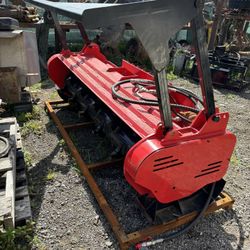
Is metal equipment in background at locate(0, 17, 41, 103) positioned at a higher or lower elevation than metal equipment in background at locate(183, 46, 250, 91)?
higher

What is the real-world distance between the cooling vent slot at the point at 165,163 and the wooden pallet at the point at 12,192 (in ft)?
3.29

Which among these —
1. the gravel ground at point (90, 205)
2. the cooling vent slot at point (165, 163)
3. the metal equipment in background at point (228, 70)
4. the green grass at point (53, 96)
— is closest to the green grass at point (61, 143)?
the gravel ground at point (90, 205)

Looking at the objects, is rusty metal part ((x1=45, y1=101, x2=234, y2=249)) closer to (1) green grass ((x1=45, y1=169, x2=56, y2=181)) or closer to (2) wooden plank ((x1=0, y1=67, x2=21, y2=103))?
(1) green grass ((x1=45, y1=169, x2=56, y2=181))

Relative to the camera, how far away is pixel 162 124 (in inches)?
74.4

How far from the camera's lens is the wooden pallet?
1.91 m

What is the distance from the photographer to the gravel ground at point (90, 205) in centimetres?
222

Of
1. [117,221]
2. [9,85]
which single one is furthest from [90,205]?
[9,85]

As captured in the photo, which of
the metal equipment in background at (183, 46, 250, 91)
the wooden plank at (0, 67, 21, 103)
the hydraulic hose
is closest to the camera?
the hydraulic hose

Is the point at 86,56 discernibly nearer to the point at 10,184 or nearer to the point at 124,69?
the point at 124,69

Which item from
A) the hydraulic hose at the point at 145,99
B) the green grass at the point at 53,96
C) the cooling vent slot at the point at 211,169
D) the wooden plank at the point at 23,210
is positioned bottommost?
the green grass at the point at 53,96

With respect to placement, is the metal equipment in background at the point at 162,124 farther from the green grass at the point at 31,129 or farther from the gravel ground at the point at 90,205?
the green grass at the point at 31,129

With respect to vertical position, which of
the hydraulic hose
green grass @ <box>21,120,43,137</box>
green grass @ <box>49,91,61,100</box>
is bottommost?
green grass @ <box>49,91,61,100</box>

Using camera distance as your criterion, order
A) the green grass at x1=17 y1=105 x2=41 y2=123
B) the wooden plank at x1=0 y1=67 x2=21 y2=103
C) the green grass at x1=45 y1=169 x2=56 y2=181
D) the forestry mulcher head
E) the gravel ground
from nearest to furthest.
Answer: the forestry mulcher head, the gravel ground, the green grass at x1=45 y1=169 x2=56 y2=181, the wooden plank at x1=0 y1=67 x2=21 y2=103, the green grass at x1=17 y1=105 x2=41 y2=123

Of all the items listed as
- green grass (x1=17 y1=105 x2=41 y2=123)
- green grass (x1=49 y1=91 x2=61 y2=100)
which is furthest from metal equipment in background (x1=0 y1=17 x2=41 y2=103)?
green grass (x1=49 y1=91 x2=61 y2=100)
